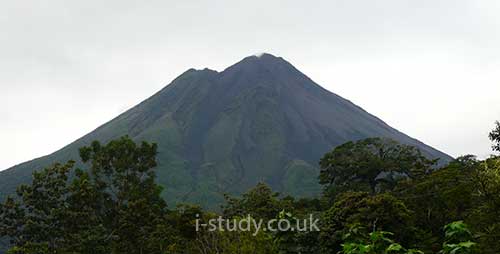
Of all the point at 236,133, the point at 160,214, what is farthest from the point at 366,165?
the point at 236,133

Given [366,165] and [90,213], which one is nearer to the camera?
[90,213]

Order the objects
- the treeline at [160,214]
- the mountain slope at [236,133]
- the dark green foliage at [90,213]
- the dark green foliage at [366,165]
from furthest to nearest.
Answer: the mountain slope at [236,133], the dark green foliage at [366,165], the dark green foliage at [90,213], the treeline at [160,214]

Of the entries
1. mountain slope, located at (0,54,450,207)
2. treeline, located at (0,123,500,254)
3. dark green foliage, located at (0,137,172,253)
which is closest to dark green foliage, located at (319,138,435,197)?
A: treeline, located at (0,123,500,254)

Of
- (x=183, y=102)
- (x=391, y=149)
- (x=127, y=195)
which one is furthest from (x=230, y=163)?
(x=127, y=195)

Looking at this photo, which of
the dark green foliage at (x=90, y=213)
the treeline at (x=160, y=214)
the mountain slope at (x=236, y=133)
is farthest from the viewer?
the mountain slope at (x=236, y=133)

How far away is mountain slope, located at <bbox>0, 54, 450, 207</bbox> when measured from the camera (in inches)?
5285

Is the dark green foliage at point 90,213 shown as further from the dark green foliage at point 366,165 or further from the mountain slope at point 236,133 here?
the mountain slope at point 236,133

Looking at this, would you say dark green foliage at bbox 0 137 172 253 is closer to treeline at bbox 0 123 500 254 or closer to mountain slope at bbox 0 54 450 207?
treeline at bbox 0 123 500 254

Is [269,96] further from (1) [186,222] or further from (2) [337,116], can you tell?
(1) [186,222]

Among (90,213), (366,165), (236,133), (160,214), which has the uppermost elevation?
(236,133)

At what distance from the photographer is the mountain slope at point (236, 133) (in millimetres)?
134250

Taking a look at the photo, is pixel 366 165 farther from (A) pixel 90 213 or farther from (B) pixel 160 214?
(A) pixel 90 213

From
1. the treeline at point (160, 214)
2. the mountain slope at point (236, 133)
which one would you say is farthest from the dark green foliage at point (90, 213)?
the mountain slope at point (236, 133)

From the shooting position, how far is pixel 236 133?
167125 millimetres
